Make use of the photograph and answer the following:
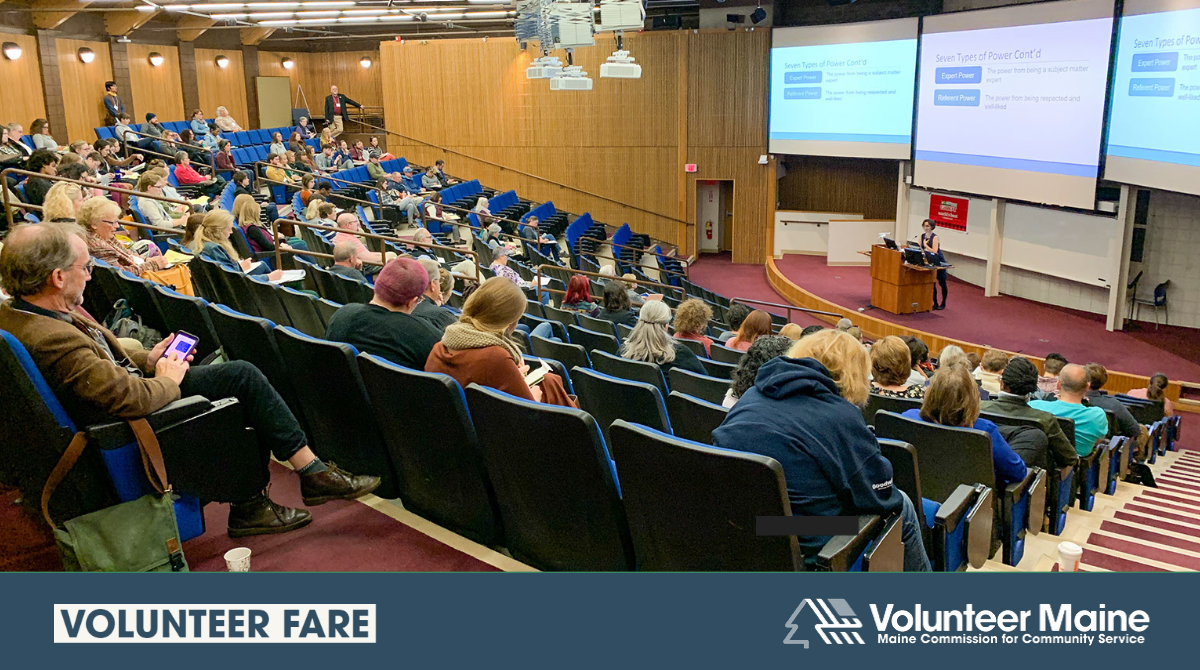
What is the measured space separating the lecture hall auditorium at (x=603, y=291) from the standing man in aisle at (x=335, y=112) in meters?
0.11

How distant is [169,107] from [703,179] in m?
10.5

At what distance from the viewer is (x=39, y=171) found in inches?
275

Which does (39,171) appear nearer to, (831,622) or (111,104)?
(831,622)

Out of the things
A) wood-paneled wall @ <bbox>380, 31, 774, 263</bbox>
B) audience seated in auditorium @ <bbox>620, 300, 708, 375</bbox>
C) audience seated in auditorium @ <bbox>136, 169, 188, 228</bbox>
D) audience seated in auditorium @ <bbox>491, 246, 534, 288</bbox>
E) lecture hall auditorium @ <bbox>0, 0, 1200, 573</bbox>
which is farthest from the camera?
wood-paneled wall @ <bbox>380, 31, 774, 263</bbox>

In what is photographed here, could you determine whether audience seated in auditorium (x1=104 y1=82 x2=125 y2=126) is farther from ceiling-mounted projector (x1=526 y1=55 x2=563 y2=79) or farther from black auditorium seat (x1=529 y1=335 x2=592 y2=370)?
black auditorium seat (x1=529 y1=335 x2=592 y2=370)

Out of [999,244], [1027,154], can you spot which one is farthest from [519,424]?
[999,244]

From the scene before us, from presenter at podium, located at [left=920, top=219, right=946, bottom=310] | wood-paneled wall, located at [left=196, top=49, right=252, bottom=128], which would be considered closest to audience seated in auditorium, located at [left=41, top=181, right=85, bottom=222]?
presenter at podium, located at [left=920, top=219, right=946, bottom=310]

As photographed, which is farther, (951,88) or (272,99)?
(272,99)

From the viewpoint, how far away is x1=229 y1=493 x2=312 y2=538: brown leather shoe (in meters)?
2.55

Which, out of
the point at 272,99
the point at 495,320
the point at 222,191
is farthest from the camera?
the point at 272,99

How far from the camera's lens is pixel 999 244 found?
1167cm

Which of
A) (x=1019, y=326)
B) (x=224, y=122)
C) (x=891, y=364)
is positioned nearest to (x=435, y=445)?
(x=891, y=364)

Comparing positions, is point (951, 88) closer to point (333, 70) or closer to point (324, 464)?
point (324, 464)

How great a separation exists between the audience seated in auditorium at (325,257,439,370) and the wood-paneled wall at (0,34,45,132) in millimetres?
12832
